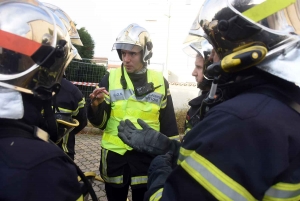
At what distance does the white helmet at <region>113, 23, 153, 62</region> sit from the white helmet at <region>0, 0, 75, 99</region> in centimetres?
141

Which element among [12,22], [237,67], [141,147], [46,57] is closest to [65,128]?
[141,147]

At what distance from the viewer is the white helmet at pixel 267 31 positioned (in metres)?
1.12

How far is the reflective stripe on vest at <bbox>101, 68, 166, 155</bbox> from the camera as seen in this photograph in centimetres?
251

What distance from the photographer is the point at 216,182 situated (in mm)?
968

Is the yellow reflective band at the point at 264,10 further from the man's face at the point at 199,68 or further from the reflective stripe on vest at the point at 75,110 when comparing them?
the reflective stripe on vest at the point at 75,110

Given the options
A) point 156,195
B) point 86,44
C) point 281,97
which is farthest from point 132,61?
point 86,44

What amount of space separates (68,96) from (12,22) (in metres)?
1.61

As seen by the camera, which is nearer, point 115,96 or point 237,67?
point 237,67

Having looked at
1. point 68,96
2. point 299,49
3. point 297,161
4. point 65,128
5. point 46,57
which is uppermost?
point 299,49

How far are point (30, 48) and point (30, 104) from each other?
255mm

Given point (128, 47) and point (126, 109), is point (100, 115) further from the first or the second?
point (128, 47)

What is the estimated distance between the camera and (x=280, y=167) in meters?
0.96

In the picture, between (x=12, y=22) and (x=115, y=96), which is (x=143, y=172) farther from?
(x=12, y=22)

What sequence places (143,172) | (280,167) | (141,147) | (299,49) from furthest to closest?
(143,172), (141,147), (299,49), (280,167)
